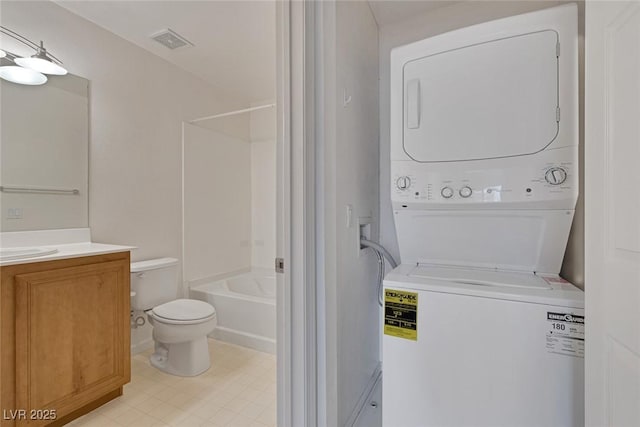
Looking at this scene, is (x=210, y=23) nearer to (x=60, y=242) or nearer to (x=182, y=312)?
(x=60, y=242)

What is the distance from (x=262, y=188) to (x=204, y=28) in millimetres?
1701

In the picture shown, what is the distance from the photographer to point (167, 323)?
193 cm

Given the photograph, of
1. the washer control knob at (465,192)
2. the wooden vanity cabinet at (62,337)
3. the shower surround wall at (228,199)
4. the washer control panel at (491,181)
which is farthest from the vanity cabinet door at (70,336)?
the washer control knob at (465,192)

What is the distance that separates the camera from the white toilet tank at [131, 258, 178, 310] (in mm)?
2121

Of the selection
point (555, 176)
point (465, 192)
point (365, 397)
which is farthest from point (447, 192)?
point (365, 397)

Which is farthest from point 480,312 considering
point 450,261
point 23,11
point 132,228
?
point 23,11

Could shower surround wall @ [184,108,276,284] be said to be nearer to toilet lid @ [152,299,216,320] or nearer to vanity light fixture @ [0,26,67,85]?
toilet lid @ [152,299,216,320]

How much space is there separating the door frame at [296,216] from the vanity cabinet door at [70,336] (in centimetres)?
113

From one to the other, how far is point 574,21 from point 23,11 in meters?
2.71

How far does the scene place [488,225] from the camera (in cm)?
129

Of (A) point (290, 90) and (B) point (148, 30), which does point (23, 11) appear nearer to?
(B) point (148, 30)

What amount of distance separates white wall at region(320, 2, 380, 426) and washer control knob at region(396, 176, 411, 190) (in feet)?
0.73

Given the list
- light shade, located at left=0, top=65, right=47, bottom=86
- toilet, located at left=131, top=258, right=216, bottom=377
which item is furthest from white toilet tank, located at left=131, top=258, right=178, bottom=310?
light shade, located at left=0, top=65, right=47, bottom=86

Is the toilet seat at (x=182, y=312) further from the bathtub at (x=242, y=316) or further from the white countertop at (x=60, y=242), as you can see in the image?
the white countertop at (x=60, y=242)
